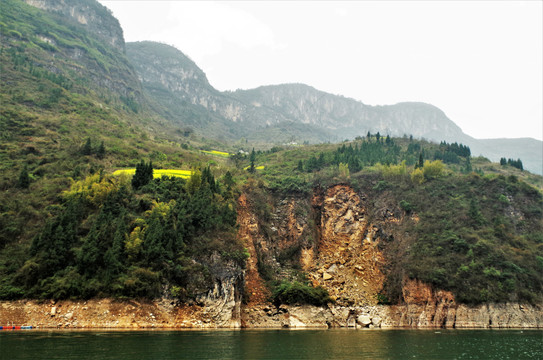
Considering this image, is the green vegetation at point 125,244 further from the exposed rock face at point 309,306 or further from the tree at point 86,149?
the tree at point 86,149

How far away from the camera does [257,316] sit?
57.8 metres

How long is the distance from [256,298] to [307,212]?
2471 centimetres

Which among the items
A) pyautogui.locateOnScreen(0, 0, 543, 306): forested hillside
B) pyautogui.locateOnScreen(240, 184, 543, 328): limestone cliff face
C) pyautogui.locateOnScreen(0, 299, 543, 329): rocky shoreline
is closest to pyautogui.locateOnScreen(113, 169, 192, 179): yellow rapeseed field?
pyautogui.locateOnScreen(0, 0, 543, 306): forested hillside

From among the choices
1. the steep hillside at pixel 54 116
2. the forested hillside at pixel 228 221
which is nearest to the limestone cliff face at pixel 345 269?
the forested hillside at pixel 228 221

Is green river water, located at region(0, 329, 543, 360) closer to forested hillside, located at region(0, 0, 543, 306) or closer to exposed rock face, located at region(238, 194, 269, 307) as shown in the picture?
forested hillside, located at region(0, 0, 543, 306)

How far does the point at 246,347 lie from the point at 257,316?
25135mm

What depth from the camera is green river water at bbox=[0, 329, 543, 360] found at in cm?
2711

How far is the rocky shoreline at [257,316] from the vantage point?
144 ft

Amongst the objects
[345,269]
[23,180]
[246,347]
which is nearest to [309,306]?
[345,269]

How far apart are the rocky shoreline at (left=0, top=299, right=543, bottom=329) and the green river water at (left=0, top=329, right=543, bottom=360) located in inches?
288

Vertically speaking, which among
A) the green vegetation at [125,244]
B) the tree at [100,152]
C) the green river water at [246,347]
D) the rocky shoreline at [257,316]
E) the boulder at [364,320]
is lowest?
the boulder at [364,320]

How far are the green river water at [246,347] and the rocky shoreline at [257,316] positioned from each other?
731 centimetres

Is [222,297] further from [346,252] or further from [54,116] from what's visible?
[54,116]

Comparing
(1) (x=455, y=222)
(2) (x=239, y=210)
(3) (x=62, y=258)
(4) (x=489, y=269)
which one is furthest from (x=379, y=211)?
(3) (x=62, y=258)
